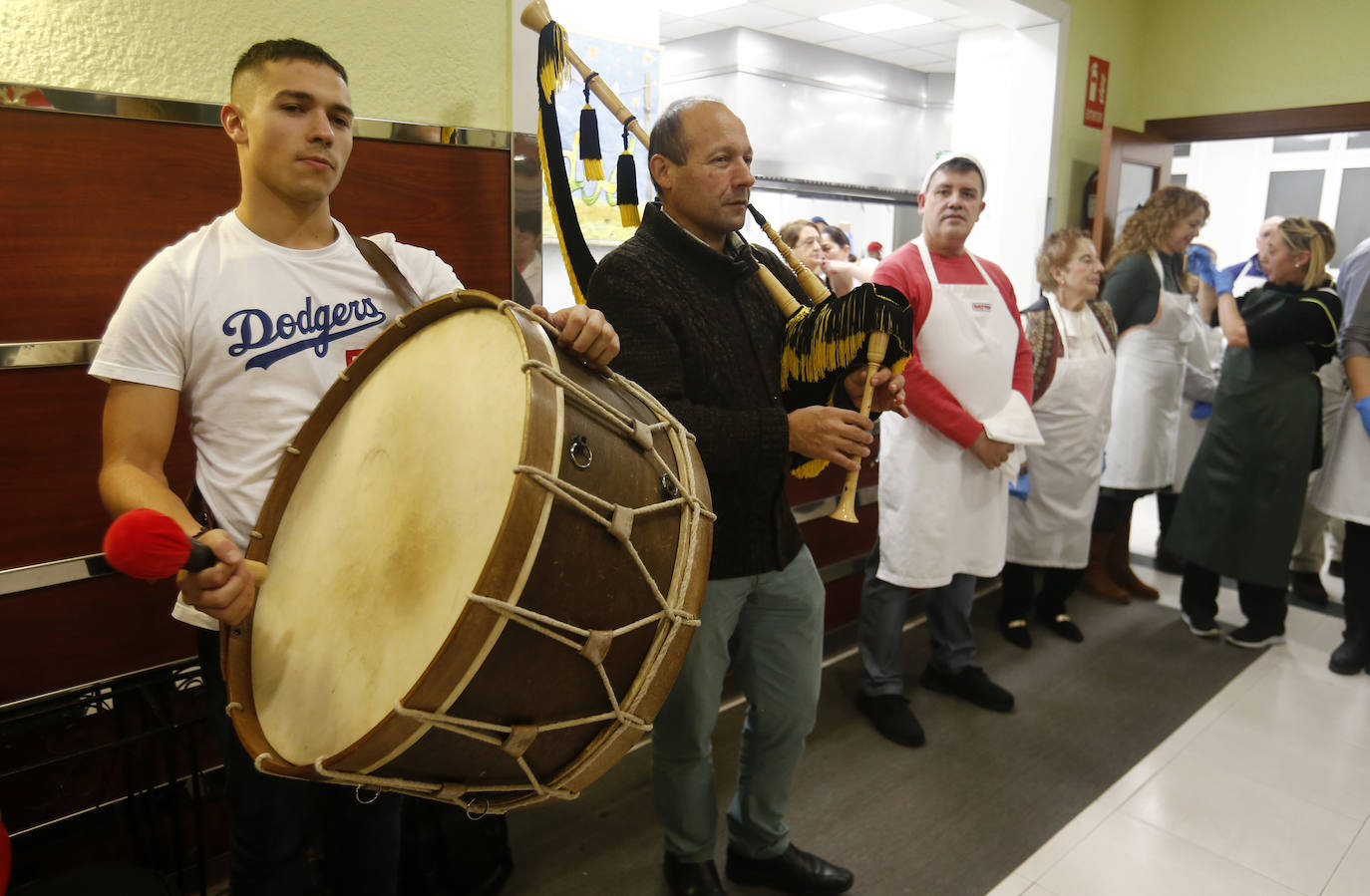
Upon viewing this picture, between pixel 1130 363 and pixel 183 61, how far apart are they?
3.39m

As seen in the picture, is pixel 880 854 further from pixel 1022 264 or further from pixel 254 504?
pixel 1022 264

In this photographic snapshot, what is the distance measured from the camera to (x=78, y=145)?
1.48 meters

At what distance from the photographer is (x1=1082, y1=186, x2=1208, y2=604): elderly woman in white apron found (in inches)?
130

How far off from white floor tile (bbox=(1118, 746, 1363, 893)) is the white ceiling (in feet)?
11.4

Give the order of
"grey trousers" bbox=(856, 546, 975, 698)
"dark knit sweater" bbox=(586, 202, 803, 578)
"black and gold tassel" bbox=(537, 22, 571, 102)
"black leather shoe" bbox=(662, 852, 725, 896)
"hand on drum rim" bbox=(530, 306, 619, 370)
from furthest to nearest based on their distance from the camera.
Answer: "grey trousers" bbox=(856, 546, 975, 698) → "black and gold tassel" bbox=(537, 22, 571, 102) → "black leather shoe" bbox=(662, 852, 725, 896) → "dark knit sweater" bbox=(586, 202, 803, 578) → "hand on drum rim" bbox=(530, 306, 619, 370)

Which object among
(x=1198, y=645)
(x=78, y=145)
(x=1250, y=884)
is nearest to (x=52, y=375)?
(x=78, y=145)

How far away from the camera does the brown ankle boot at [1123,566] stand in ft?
11.6

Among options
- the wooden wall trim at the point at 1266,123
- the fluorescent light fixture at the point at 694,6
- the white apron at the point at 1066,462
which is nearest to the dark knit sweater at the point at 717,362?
the white apron at the point at 1066,462

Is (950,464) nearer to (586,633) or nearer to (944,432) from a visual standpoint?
(944,432)

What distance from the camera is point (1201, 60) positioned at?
4.12 meters

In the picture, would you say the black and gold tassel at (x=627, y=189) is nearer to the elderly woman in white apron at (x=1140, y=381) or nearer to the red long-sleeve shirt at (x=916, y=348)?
the red long-sleeve shirt at (x=916, y=348)

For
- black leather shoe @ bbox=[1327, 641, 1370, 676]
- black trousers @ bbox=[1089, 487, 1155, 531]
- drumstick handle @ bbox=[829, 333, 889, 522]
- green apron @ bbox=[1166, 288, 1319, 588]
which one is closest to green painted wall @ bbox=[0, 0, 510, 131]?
drumstick handle @ bbox=[829, 333, 889, 522]

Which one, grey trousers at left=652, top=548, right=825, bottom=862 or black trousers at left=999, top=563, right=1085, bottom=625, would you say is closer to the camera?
grey trousers at left=652, top=548, right=825, bottom=862

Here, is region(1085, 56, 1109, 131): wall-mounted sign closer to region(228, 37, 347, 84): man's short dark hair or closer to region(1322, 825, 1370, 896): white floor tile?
region(1322, 825, 1370, 896): white floor tile
